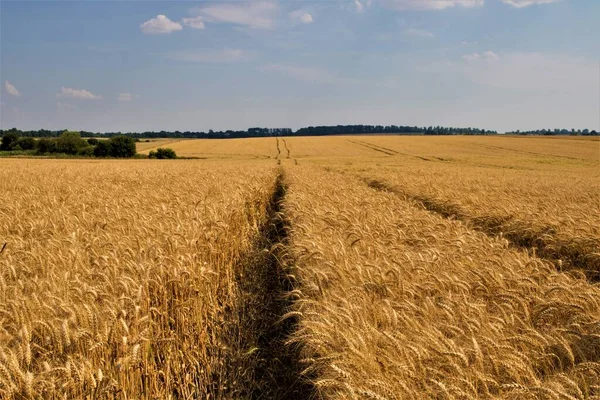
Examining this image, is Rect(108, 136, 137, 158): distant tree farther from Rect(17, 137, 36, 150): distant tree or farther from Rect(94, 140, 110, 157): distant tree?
Rect(17, 137, 36, 150): distant tree

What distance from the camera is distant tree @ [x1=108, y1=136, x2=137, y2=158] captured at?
2648 inches

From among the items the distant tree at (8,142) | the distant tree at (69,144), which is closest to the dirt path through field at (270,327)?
the distant tree at (69,144)

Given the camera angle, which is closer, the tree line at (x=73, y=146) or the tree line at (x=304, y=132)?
the tree line at (x=73, y=146)

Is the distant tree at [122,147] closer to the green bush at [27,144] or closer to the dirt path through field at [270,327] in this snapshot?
the green bush at [27,144]

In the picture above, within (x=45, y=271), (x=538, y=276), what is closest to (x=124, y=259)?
(x=45, y=271)

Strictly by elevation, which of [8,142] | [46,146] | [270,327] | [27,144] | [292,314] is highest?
[8,142]

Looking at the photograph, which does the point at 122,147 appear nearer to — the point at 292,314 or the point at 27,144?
the point at 27,144

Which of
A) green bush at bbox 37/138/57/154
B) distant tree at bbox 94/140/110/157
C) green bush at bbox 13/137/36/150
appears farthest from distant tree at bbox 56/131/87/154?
green bush at bbox 13/137/36/150

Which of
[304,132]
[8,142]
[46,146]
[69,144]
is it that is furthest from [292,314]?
[304,132]

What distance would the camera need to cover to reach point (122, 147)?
67.9 m

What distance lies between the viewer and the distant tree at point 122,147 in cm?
6727

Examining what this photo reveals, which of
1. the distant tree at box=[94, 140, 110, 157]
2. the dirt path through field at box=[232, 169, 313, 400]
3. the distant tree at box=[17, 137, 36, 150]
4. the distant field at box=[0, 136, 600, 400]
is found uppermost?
the distant tree at box=[17, 137, 36, 150]

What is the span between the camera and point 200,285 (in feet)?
13.7

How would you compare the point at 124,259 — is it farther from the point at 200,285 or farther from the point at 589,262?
the point at 589,262
